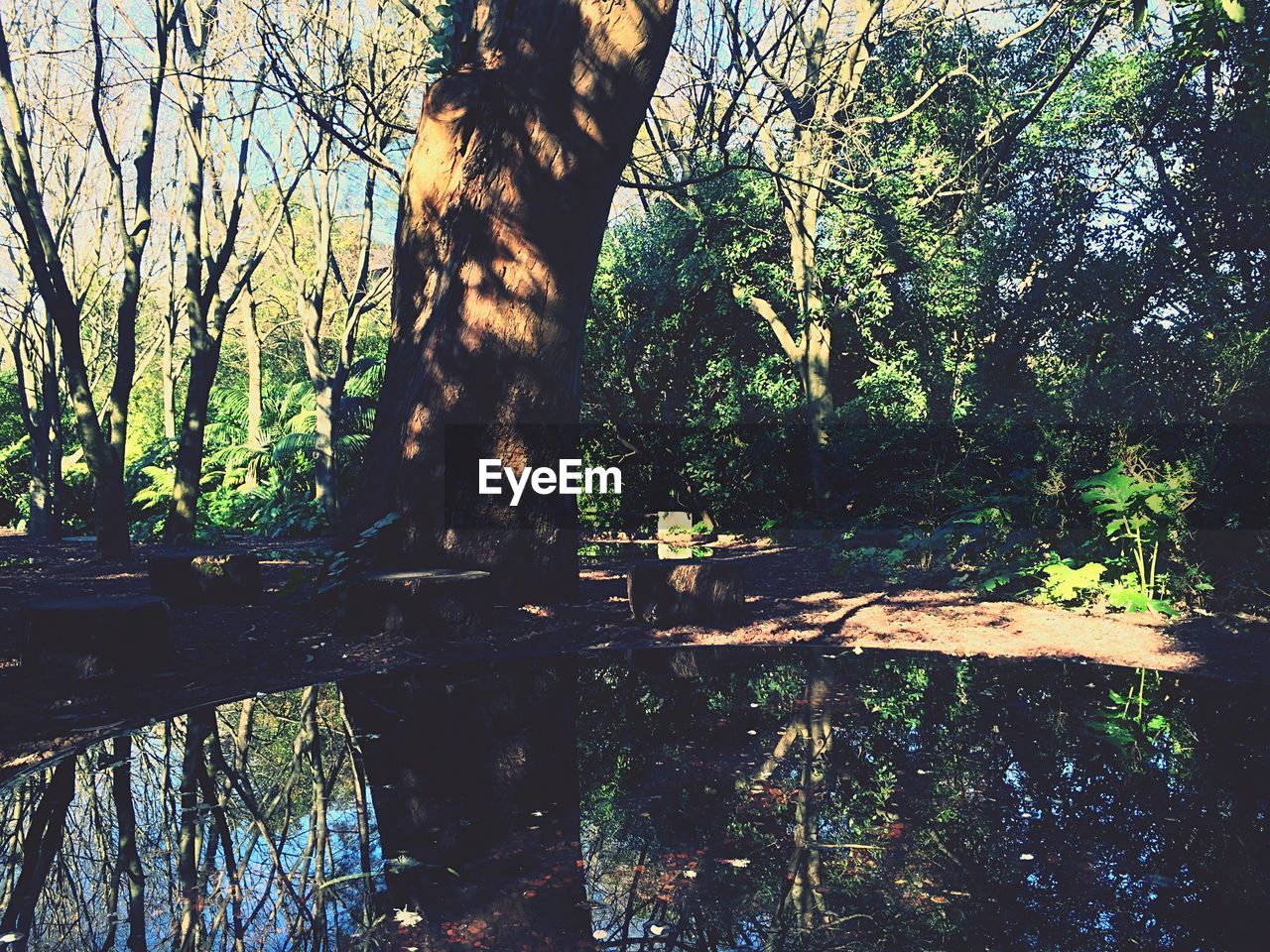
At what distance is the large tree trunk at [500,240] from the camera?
789cm

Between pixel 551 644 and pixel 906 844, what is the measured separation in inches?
161

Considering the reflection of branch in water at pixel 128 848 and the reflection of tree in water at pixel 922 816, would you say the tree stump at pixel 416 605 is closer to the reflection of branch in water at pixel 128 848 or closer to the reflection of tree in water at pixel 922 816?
the reflection of tree in water at pixel 922 816

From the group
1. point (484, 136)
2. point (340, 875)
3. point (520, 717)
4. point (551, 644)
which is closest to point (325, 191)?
point (484, 136)

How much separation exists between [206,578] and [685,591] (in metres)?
4.12

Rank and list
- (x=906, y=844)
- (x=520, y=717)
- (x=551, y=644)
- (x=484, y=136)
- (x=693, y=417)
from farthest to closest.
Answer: (x=693, y=417) < (x=484, y=136) < (x=551, y=644) < (x=520, y=717) < (x=906, y=844)

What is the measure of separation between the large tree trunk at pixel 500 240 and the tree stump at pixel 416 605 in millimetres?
691

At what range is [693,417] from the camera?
59.2 feet

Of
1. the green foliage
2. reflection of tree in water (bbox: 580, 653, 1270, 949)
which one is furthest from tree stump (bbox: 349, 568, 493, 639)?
the green foliage

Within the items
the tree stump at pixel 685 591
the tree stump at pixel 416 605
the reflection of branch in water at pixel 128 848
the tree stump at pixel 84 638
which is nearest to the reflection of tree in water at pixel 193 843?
the reflection of branch in water at pixel 128 848

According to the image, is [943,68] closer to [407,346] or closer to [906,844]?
[407,346]

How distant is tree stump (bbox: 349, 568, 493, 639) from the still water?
1155 millimetres

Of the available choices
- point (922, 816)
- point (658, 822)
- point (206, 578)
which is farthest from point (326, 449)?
point (922, 816)

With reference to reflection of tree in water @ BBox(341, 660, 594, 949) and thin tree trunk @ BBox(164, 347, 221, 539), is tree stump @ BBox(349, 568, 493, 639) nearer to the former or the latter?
reflection of tree in water @ BBox(341, 660, 594, 949)

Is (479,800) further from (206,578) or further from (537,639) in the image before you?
(206,578)
